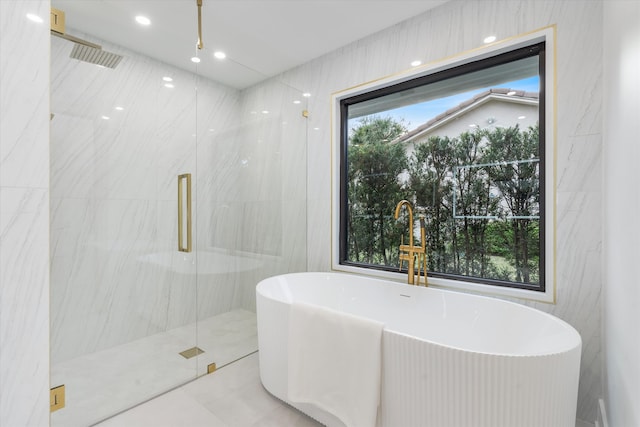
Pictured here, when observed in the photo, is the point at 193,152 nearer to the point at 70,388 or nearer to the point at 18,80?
the point at 18,80

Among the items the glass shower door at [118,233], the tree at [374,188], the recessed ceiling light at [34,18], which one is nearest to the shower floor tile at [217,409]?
the glass shower door at [118,233]

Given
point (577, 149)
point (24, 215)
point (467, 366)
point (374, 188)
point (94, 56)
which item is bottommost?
point (467, 366)

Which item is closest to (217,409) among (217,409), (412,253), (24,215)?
(217,409)

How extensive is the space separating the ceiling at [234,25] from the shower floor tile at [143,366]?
2000 mm

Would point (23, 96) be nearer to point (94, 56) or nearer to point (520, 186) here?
point (94, 56)

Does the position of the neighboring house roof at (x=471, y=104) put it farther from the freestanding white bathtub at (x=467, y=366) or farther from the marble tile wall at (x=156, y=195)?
the freestanding white bathtub at (x=467, y=366)

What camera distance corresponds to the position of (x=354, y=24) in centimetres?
249

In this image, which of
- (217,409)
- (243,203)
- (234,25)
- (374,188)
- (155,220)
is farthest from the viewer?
(374,188)

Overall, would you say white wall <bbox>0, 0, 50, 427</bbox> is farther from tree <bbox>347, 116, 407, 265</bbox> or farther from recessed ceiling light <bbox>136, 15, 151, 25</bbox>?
tree <bbox>347, 116, 407, 265</bbox>

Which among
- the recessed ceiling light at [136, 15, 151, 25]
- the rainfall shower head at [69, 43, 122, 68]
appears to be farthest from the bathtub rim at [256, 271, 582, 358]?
the recessed ceiling light at [136, 15, 151, 25]

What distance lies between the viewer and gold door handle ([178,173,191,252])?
7.59ft

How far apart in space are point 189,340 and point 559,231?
2.58m

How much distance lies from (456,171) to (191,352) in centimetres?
241

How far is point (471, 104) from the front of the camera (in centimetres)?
231
